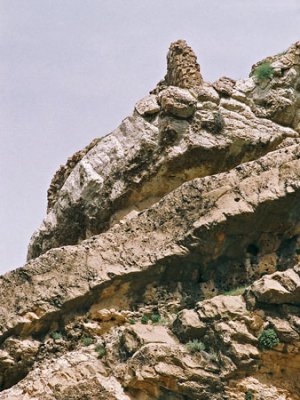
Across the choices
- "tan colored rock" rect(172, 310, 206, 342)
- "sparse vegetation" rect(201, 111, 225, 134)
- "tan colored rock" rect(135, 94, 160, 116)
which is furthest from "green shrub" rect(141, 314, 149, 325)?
"tan colored rock" rect(135, 94, 160, 116)

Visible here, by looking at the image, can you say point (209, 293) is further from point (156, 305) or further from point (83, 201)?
point (83, 201)

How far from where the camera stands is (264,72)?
27.3 meters

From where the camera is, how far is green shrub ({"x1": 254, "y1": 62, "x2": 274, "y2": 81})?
89.4 feet

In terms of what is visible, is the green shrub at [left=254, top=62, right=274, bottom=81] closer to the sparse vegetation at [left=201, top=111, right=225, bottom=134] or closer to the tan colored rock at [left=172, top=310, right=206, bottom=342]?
the sparse vegetation at [left=201, top=111, right=225, bottom=134]

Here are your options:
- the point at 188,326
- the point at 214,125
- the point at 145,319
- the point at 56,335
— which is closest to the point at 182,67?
the point at 214,125

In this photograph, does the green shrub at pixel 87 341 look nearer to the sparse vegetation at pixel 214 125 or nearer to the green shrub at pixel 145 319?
the green shrub at pixel 145 319

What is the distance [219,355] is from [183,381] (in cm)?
114

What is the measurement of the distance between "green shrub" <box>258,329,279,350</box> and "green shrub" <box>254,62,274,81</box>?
40.7 ft

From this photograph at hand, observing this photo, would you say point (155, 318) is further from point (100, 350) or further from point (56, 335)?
point (56, 335)

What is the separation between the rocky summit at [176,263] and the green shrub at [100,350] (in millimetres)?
37

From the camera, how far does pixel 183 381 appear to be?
17.3 metres

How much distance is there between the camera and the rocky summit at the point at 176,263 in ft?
57.9

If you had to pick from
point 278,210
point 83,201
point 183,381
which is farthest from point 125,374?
point 83,201

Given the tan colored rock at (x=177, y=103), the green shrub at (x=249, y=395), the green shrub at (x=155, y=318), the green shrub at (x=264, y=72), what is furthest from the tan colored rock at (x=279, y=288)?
the green shrub at (x=264, y=72)
